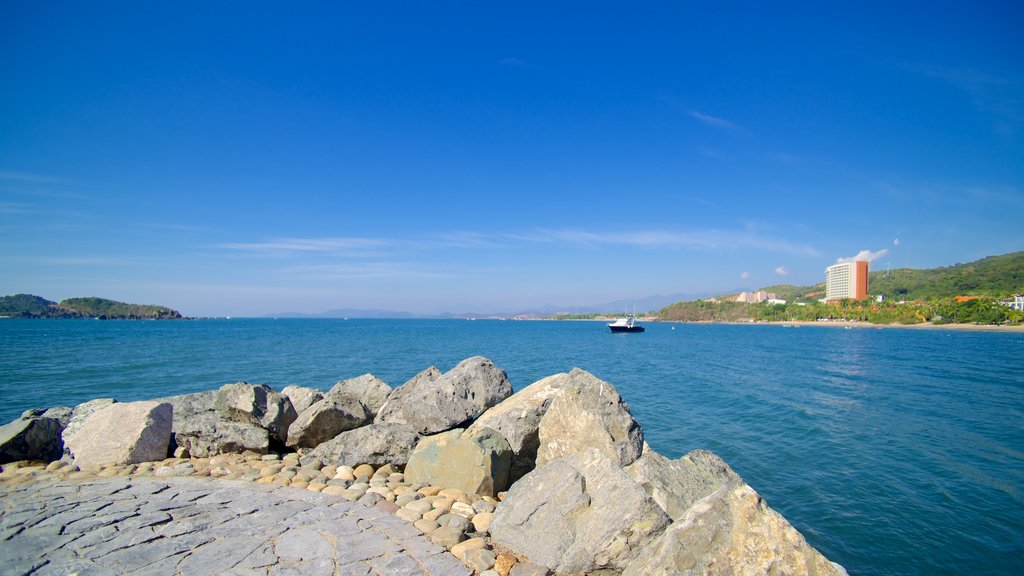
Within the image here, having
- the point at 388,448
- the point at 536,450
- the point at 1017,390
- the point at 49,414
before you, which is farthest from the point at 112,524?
the point at 1017,390

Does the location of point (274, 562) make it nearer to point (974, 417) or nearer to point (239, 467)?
A: point (239, 467)

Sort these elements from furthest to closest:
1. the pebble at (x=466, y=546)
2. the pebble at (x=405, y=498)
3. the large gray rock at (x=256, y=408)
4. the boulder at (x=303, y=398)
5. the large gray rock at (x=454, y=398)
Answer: the boulder at (x=303, y=398) → the large gray rock at (x=256, y=408) → the large gray rock at (x=454, y=398) → the pebble at (x=405, y=498) → the pebble at (x=466, y=546)

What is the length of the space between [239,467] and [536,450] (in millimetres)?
5877

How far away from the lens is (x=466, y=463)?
862 centimetres

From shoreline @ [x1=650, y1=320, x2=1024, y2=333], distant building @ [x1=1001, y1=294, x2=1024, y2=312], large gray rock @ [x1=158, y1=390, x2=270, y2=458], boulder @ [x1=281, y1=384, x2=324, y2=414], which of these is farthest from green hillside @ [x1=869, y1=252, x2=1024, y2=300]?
large gray rock @ [x1=158, y1=390, x2=270, y2=458]

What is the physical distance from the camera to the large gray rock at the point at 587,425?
26.9ft

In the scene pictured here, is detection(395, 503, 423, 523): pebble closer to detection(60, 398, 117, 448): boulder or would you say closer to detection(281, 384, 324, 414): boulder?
detection(281, 384, 324, 414): boulder

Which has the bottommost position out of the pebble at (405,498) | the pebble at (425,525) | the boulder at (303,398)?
the pebble at (405,498)

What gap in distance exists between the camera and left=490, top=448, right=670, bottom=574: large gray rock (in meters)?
5.89

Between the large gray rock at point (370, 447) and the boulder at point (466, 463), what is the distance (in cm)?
88

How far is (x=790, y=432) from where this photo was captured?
16.7m

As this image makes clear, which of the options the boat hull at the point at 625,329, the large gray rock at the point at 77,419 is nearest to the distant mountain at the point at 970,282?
the boat hull at the point at 625,329

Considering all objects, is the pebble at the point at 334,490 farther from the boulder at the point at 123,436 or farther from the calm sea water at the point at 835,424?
the calm sea water at the point at 835,424

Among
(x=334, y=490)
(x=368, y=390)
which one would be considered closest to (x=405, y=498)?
(x=334, y=490)
